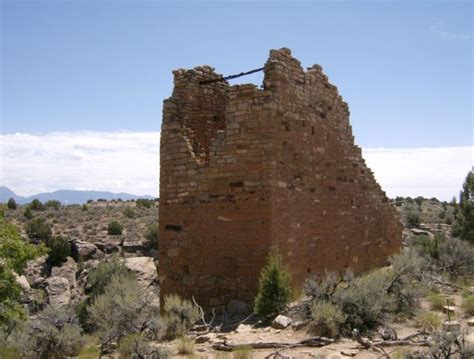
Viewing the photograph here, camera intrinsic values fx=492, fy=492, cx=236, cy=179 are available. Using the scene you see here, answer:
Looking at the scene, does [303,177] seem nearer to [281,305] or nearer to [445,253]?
[281,305]

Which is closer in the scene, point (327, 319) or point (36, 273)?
point (327, 319)

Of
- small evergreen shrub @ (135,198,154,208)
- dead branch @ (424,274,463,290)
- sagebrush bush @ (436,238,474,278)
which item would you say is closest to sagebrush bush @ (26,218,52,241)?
small evergreen shrub @ (135,198,154,208)

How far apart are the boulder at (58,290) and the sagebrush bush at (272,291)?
62.0 ft

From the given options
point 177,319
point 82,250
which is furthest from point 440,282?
point 82,250

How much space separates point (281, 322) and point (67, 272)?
22621 mm

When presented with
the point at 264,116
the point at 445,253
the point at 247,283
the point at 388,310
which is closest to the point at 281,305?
the point at 247,283

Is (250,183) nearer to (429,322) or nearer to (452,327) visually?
(429,322)

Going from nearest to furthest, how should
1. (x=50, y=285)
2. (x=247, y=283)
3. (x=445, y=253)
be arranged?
1. (x=247, y=283)
2. (x=445, y=253)
3. (x=50, y=285)

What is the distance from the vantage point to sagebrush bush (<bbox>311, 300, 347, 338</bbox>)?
635 cm

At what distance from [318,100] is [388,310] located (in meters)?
4.55

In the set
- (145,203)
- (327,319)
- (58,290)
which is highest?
(145,203)

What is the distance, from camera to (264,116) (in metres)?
8.22

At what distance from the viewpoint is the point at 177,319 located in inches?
282

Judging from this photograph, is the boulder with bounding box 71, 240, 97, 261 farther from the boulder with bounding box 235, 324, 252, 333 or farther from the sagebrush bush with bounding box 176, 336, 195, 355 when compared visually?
the sagebrush bush with bounding box 176, 336, 195, 355
